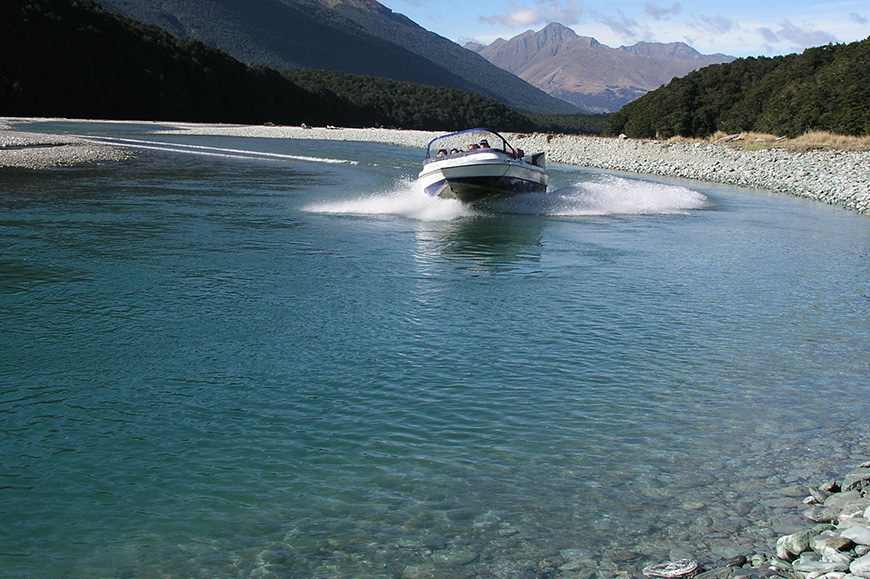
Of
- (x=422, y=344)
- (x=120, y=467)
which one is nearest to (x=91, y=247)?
(x=422, y=344)

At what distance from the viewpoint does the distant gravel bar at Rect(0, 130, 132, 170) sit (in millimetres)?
26288

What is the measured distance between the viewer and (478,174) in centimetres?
1947

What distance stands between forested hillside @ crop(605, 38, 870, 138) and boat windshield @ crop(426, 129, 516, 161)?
10431 mm

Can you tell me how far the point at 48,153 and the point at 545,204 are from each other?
61.7 feet

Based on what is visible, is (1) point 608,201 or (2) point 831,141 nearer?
(1) point 608,201

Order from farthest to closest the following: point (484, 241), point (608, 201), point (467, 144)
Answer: point (467, 144), point (608, 201), point (484, 241)

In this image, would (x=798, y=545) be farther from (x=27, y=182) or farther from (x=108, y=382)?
(x=27, y=182)

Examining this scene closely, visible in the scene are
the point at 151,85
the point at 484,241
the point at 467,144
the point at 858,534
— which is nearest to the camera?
the point at 858,534

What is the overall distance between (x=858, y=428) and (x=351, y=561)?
14.9 ft

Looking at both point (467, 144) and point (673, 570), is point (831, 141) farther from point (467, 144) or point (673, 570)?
point (673, 570)

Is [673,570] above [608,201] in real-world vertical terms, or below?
below

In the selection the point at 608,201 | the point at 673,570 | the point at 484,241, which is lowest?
the point at 673,570

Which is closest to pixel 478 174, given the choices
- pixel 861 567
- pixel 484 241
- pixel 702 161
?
pixel 484 241

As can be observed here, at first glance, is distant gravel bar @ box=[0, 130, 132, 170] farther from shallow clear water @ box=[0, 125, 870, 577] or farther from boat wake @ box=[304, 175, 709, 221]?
shallow clear water @ box=[0, 125, 870, 577]
